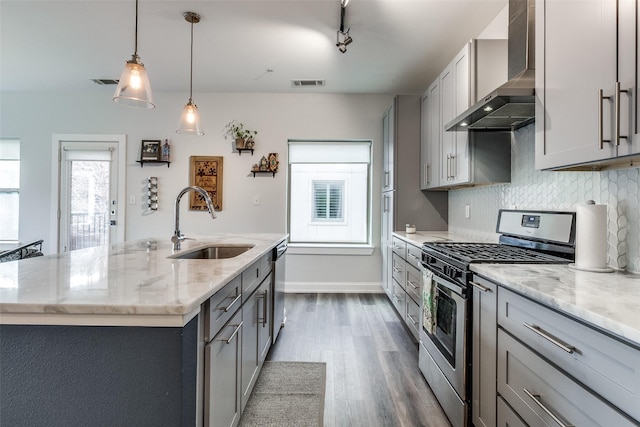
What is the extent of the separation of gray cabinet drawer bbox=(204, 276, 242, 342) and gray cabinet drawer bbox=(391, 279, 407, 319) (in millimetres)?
1934

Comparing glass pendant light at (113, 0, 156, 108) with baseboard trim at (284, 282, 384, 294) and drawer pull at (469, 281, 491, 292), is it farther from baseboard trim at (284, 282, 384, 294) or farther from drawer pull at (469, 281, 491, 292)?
baseboard trim at (284, 282, 384, 294)

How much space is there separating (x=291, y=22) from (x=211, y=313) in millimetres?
2541

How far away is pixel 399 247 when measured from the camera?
329 centimetres

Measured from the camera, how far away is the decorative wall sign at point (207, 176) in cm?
455

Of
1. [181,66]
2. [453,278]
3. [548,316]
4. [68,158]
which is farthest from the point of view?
[68,158]

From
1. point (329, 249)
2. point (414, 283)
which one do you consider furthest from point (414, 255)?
point (329, 249)

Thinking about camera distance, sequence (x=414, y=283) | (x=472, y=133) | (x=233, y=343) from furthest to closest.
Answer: (x=414, y=283)
(x=472, y=133)
(x=233, y=343)

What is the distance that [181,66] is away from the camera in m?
3.71

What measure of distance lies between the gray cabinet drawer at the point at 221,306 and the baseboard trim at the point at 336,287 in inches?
119

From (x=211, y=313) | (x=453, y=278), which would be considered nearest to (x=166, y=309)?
(x=211, y=313)

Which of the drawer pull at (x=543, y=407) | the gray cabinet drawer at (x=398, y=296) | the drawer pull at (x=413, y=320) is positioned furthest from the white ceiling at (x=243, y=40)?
the drawer pull at (x=543, y=407)

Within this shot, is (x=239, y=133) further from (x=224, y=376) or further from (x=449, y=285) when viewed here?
(x=224, y=376)

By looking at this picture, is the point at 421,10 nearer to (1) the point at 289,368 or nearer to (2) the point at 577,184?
(2) the point at 577,184

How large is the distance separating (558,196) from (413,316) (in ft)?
4.51
